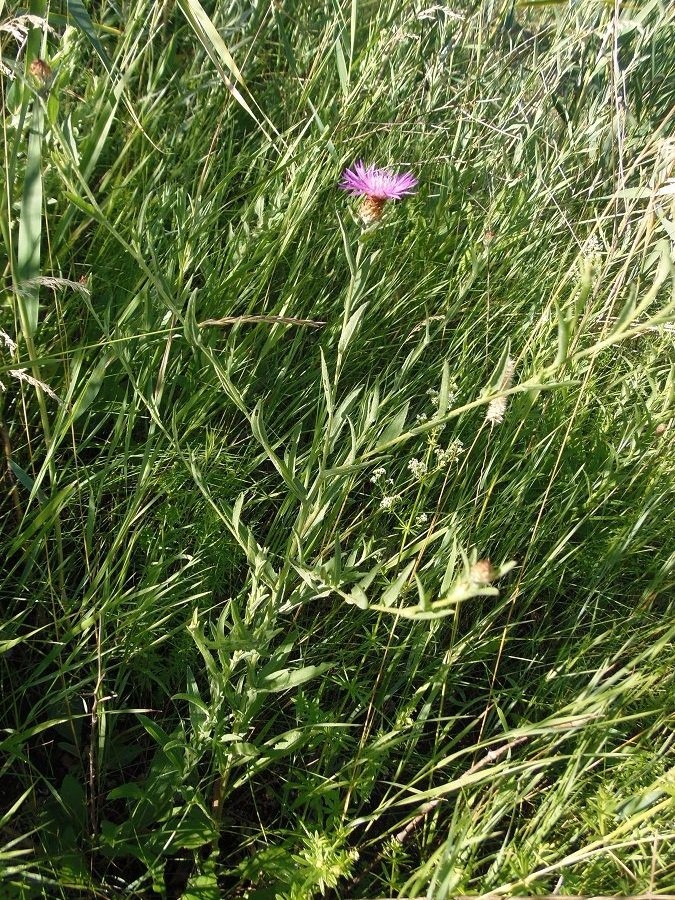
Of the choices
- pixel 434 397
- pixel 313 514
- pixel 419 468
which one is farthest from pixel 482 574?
pixel 434 397

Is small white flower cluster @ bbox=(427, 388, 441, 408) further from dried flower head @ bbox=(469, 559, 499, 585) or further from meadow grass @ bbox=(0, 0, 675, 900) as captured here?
dried flower head @ bbox=(469, 559, 499, 585)

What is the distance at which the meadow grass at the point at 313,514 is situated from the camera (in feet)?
3.71

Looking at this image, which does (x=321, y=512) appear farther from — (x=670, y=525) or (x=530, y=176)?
(x=530, y=176)

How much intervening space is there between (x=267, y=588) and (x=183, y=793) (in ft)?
1.14

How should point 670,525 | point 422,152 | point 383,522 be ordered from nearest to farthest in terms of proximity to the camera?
point 383,522, point 670,525, point 422,152

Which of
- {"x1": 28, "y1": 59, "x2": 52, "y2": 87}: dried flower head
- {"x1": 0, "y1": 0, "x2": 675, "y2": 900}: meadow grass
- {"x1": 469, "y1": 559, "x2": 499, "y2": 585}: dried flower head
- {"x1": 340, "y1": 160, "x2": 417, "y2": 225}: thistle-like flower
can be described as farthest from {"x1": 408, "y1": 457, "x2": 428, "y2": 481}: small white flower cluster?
{"x1": 28, "y1": 59, "x2": 52, "y2": 87}: dried flower head

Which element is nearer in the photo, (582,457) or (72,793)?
(72,793)

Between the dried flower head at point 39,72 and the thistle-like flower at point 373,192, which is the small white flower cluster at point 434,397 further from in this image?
the dried flower head at point 39,72

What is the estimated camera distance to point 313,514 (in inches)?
43.7

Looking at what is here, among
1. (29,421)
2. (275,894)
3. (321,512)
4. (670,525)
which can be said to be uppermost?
(321,512)

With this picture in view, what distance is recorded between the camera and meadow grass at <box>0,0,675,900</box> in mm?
1131

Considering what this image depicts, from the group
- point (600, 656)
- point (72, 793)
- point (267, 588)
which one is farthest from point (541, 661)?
point (72, 793)

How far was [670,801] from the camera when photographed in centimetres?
110

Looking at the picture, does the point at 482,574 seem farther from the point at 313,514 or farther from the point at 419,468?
the point at 419,468
